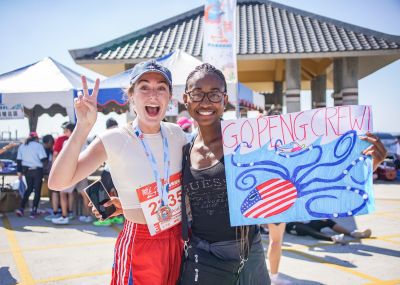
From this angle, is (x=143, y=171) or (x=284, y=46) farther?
(x=284, y=46)

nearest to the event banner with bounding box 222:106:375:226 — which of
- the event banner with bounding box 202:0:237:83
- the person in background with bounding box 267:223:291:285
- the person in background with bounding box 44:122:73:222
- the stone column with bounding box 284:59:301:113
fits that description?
the person in background with bounding box 267:223:291:285

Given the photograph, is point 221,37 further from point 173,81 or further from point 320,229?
point 320,229

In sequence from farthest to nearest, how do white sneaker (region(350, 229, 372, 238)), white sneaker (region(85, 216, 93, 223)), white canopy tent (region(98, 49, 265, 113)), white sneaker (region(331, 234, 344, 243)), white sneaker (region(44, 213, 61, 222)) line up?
white canopy tent (region(98, 49, 265, 113)), white sneaker (region(44, 213, 61, 222)), white sneaker (region(85, 216, 93, 223)), white sneaker (region(350, 229, 372, 238)), white sneaker (region(331, 234, 344, 243))

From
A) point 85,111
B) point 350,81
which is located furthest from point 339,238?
point 350,81

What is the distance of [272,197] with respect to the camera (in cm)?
193

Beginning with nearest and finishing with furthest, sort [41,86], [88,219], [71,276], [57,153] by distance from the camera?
[71,276], [57,153], [88,219], [41,86]

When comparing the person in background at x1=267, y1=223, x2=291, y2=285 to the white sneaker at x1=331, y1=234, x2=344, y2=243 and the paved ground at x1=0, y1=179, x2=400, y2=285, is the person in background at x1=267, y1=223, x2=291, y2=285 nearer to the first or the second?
the paved ground at x1=0, y1=179, x2=400, y2=285

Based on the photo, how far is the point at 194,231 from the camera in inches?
75.7

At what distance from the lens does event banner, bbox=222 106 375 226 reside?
6.24 ft

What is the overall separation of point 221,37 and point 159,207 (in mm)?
6029

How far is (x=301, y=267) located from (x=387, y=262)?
115cm

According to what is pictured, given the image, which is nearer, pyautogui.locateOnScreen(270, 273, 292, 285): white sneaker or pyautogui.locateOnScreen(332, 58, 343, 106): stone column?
pyautogui.locateOnScreen(270, 273, 292, 285): white sneaker

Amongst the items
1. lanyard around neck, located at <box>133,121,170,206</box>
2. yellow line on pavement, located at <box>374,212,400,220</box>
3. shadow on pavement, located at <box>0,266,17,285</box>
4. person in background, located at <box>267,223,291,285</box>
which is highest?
lanyard around neck, located at <box>133,121,170,206</box>

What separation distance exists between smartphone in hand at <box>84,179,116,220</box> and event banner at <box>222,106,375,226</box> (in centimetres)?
81
